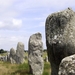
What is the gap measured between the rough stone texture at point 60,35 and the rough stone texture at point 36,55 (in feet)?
27.9

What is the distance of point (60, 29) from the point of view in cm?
698

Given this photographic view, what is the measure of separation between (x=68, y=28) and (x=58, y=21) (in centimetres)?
38

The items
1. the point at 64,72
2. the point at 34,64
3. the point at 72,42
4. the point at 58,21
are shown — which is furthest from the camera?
the point at 34,64

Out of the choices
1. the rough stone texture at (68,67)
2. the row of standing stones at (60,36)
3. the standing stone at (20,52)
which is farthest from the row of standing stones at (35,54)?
the rough stone texture at (68,67)

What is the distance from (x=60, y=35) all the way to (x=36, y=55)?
965cm

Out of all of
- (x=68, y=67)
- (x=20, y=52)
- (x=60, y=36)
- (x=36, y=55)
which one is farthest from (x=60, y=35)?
(x=20, y=52)

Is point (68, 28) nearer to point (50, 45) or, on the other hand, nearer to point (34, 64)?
point (50, 45)

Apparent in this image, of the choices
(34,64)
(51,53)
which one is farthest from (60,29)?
(34,64)

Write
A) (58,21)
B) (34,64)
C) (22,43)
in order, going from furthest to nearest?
(22,43)
(34,64)
(58,21)

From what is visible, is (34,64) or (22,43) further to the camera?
(22,43)

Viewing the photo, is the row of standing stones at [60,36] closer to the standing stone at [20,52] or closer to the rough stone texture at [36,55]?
the rough stone texture at [36,55]

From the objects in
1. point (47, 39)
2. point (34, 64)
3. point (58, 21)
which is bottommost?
point (34, 64)

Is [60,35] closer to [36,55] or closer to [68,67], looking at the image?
[68,67]

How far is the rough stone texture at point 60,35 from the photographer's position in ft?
22.1
